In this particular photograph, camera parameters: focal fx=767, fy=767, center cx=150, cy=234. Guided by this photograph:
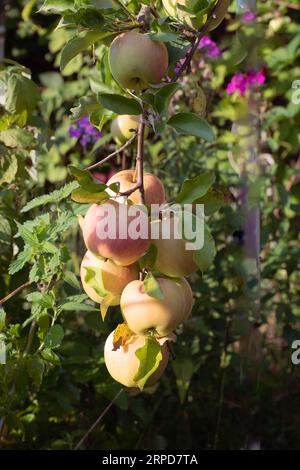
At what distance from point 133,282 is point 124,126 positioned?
386mm

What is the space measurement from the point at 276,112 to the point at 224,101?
0.17 meters

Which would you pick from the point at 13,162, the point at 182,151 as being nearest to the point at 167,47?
the point at 13,162

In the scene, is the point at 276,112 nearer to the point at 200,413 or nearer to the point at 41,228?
the point at 200,413

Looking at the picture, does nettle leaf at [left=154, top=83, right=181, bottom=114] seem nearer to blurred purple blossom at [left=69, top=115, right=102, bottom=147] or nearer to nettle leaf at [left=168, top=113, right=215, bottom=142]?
nettle leaf at [left=168, top=113, right=215, bottom=142]

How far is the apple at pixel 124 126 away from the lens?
3.72 ft

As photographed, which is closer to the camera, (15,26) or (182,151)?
(182,151)

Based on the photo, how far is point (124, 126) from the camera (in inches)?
45.2

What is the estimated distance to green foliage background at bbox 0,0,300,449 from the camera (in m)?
1.09

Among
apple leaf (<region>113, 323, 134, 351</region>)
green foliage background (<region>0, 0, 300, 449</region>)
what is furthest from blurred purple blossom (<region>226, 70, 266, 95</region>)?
apple leaf (<region>113, 323, 134, 351</region>)

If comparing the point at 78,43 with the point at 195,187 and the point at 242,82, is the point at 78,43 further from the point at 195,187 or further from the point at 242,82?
the point at 242,82

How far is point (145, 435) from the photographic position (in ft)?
5.49

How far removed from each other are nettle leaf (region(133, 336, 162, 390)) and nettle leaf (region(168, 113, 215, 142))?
24cm

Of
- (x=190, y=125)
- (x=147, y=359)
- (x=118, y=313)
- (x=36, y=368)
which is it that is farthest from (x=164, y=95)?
(x=118, y=313)

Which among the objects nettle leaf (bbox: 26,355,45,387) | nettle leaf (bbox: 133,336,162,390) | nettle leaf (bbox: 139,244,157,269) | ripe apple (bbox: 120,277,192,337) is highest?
nettle leaf (bbox: 139,244,157,269)
